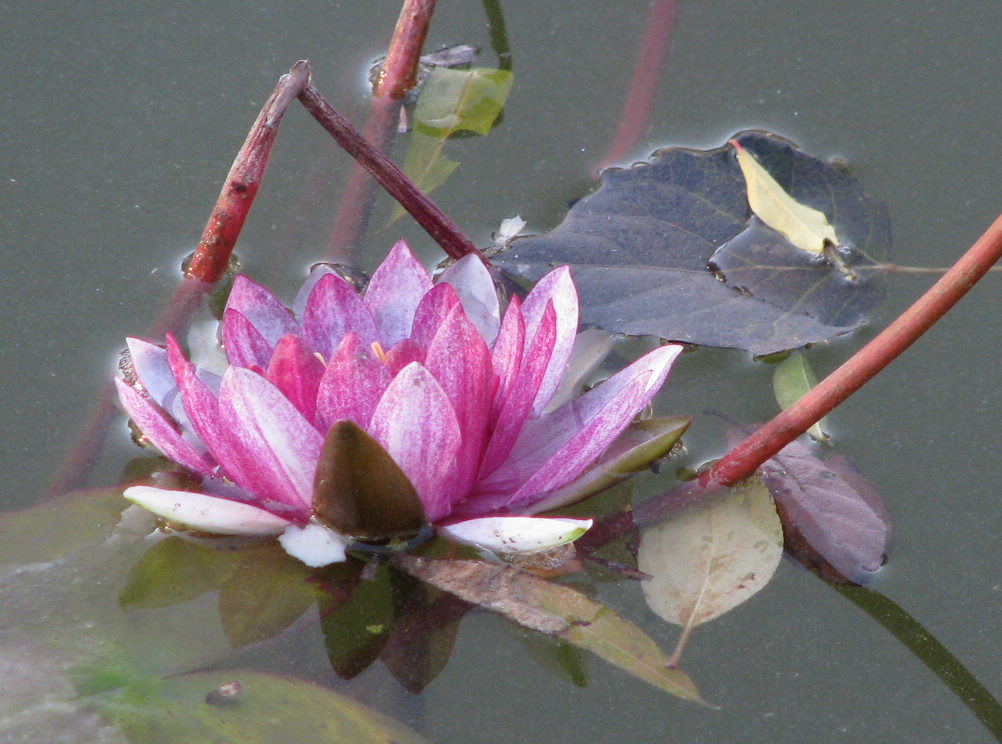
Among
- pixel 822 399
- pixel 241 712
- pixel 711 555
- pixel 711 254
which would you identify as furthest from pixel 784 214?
pixel 241 712

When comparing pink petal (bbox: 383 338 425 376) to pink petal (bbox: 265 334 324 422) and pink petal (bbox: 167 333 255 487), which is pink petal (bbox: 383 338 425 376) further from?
pink petal (bbox: 167 333 255 487)

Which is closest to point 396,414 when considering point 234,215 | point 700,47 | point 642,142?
point 234,215

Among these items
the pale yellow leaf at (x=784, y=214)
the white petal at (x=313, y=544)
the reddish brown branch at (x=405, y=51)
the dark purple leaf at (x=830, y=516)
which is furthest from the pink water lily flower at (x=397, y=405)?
the reddish brown branch at (x=405, y=51)

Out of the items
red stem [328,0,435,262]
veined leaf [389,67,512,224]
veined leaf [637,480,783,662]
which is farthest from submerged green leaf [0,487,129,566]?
veined leaf [389,67,512,224]

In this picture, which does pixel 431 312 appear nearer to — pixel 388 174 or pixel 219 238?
pixel 388 174

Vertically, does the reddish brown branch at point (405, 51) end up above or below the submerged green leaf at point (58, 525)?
above

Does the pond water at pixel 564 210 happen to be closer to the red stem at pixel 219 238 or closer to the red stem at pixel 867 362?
the red stem at pixel 219 238
